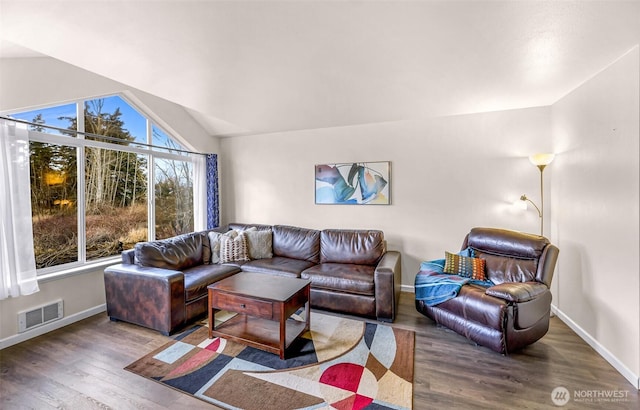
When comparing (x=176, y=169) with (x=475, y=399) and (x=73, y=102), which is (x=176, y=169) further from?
(x=475, y=399)

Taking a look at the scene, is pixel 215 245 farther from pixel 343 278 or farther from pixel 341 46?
pixel 341 46

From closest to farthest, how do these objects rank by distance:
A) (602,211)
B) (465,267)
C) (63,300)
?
(602,211)
(63,300)
(465,267)

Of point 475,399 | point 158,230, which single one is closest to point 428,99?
point 475,399

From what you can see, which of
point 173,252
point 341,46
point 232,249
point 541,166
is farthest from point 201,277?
point 541,166

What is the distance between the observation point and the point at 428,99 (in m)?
3.08

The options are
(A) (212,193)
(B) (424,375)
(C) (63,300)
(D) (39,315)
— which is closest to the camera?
(B) (424,375)

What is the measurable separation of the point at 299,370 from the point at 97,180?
3.14m

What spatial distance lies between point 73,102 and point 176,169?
1.50m

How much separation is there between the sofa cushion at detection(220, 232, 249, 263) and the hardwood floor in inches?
47.7

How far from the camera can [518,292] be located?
219 centimetres

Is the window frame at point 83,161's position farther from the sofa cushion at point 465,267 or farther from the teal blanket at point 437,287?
the sofa cushion at point 465,267

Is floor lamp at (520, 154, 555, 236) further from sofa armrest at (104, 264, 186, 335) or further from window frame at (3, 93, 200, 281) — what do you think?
window frame at (3, 93, 200, 281)

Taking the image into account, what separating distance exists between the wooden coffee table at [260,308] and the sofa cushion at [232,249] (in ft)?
3.24

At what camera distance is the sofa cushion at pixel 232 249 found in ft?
11.9
